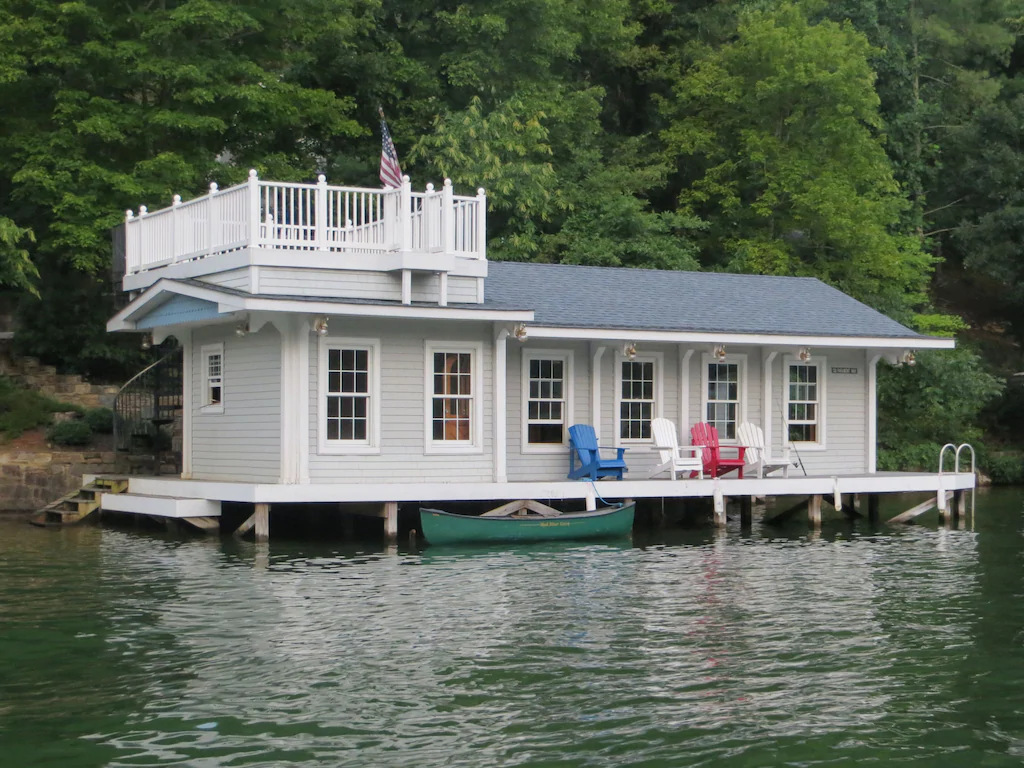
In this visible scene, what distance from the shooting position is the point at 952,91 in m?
49.2

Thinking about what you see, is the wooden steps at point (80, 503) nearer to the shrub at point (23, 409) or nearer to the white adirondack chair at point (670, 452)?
the shrub at point (23, 409)

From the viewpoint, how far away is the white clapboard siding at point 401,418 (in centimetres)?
2114

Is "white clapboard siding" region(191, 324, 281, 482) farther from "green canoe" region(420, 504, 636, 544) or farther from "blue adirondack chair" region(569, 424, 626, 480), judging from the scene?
→ "blue adirondack chair" region(569, 424, 626, 480)

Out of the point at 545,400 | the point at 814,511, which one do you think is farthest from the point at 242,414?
the point at 814,511

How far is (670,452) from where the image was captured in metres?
23.6

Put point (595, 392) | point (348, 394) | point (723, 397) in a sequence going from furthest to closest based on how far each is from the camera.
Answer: point (723, 397) < point (595, 392) < point (348, 394)

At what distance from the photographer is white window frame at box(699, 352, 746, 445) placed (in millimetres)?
Answer: 25469

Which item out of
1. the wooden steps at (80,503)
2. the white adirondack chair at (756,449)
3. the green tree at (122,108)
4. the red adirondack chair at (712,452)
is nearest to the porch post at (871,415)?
the white adirondack chair at (756,449)

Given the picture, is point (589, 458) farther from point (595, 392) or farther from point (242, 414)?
point (242, 414)

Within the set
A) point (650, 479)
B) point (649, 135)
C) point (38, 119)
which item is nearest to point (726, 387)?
point (650, 479)

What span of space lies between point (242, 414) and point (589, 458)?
566 cm

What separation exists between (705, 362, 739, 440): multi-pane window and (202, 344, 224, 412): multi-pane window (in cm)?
867

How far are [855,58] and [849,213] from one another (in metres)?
4.37

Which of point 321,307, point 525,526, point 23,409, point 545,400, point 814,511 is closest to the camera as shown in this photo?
point 321,307
